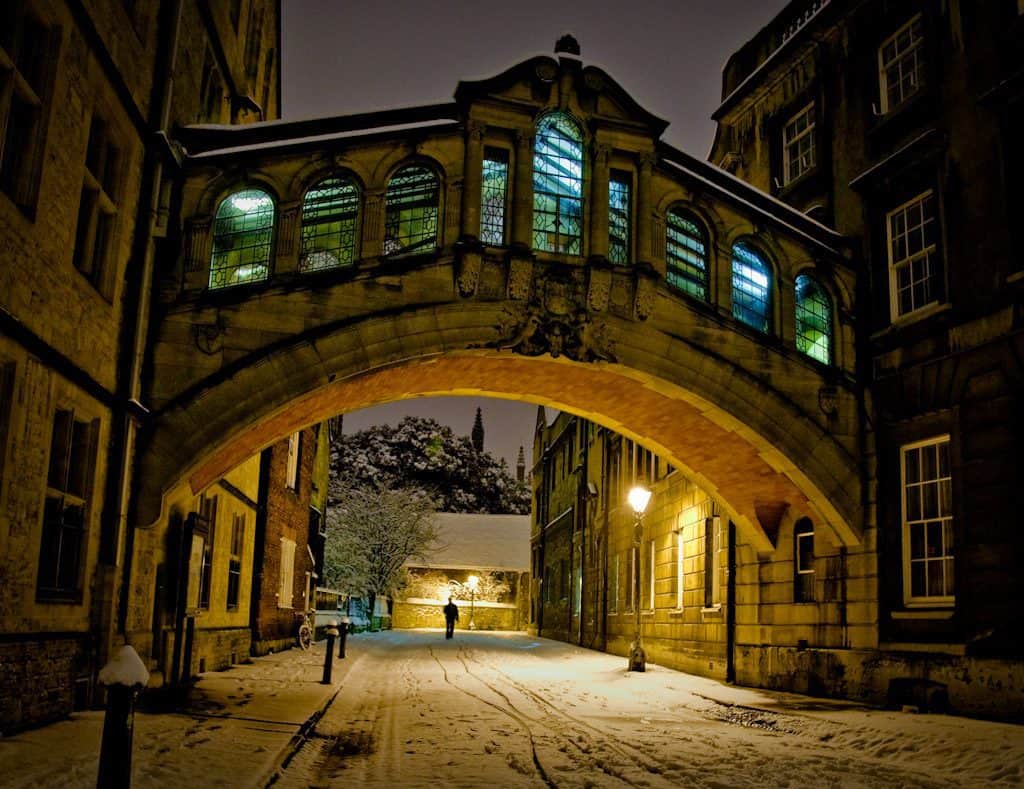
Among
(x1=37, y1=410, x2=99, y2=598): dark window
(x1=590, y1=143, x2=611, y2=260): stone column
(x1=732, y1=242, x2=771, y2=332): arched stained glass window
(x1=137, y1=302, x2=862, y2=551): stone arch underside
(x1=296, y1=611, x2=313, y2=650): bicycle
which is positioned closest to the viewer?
(x1=37, y1=410, x2=99, y2=598): dark window

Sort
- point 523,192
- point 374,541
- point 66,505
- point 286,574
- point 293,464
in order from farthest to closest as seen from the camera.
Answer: point 374,541 < point 293,464 < point 286,574 < point 523,192 < point 66,505

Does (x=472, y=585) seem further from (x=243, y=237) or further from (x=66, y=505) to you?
(x=66, y=505)

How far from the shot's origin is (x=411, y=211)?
15203 mm

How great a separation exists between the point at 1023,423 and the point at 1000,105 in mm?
4496

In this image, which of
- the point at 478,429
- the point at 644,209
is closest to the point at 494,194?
the point at 644,209

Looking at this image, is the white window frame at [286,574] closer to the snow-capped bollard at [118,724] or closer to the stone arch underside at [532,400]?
the stone arch underside at [532,400]

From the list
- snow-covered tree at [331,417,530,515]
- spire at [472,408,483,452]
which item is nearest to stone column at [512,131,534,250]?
snow-covered tree at [331,417,530,515]

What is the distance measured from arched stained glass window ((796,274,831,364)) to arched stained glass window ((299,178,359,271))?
765 centimetres

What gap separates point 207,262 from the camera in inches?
555

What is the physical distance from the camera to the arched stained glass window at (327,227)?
583 inches

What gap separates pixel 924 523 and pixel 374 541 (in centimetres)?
4662

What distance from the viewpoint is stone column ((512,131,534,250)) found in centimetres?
1524

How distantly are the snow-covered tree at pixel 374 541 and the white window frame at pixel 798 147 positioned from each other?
41.1 meters

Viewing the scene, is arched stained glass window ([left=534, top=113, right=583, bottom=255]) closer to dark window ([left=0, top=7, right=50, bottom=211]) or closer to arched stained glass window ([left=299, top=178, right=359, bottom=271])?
arched stained glass window ([left=299, top=178, right=359, bottom=271])
